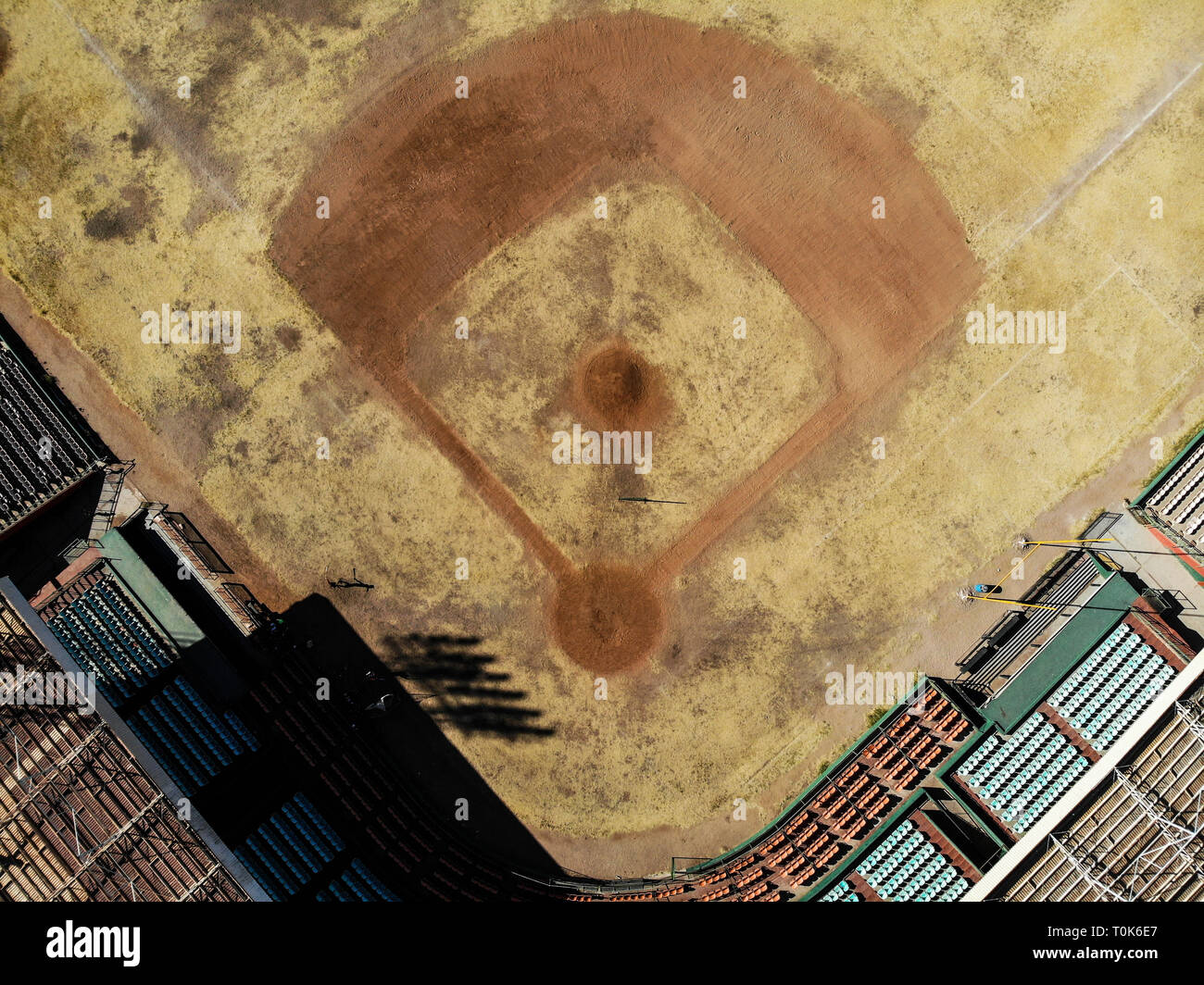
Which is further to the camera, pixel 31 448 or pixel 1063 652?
pixel 31 448

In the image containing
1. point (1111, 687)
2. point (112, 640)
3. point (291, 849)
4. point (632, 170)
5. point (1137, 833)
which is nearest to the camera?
point (1137, 833)

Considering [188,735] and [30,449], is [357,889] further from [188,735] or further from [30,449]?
[30,449]

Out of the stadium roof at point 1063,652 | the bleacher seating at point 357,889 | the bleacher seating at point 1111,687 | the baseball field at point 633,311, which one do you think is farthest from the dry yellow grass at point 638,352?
the bleacher seating at point 357,889

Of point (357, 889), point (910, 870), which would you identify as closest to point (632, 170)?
point (910, 870)

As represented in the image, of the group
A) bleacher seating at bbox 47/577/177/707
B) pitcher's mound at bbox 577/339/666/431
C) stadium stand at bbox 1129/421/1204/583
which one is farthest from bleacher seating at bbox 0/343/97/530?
stadium stand at bbox 1129/421/1204/583

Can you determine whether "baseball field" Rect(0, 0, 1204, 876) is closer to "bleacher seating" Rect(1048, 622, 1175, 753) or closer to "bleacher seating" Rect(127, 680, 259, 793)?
"bleacher seating" Rect(1048, 622, 1175, 753)

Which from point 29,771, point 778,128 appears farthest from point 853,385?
point 29,771

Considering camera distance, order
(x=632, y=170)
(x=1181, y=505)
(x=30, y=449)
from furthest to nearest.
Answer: (x=632, y=170), (x=30, y=449), (x=1181, y=505)
